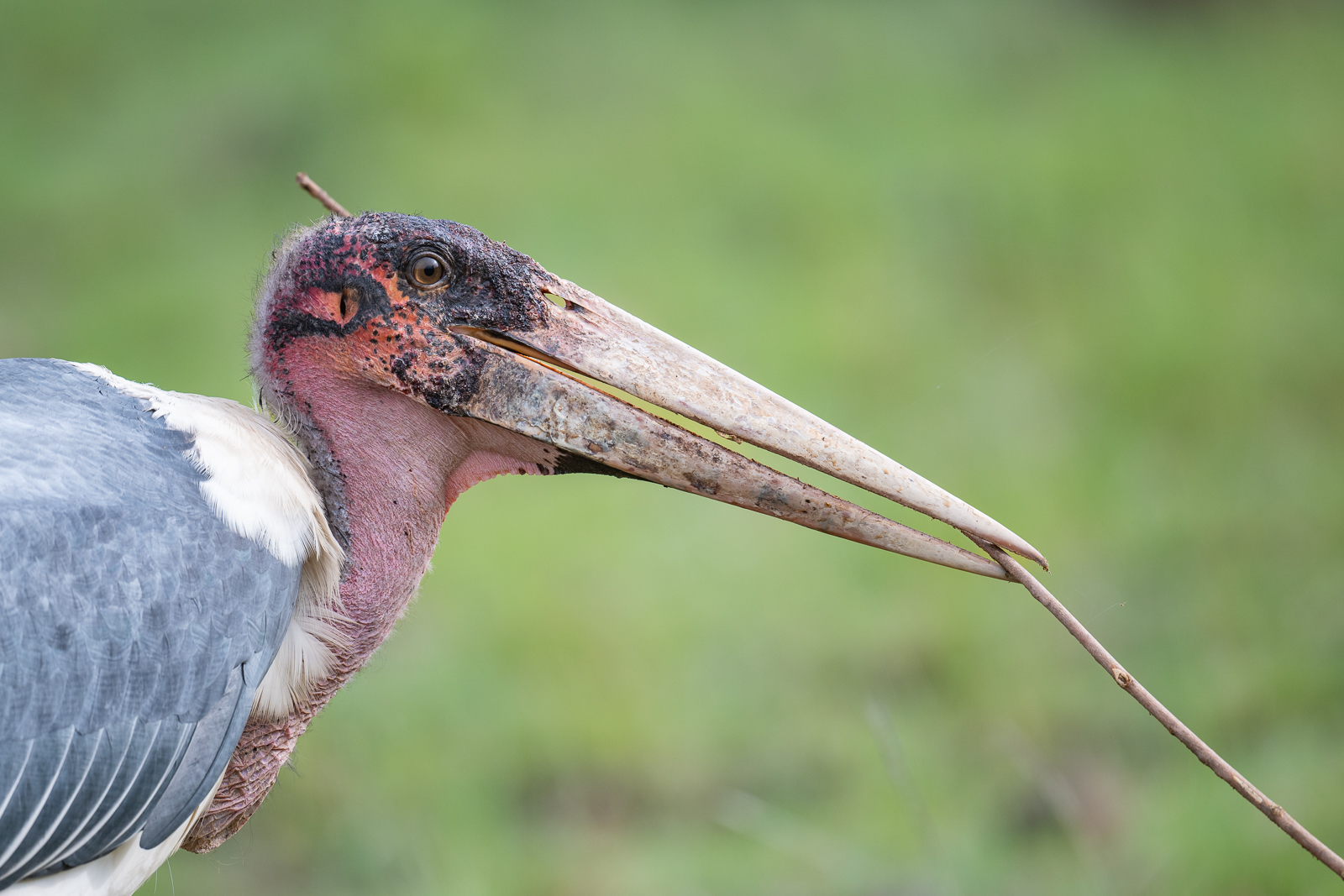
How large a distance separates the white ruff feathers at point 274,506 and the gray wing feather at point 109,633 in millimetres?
33

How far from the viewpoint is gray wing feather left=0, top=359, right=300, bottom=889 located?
1.65 meters

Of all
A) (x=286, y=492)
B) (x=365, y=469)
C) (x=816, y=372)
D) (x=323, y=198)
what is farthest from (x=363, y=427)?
(x=816, y=372)

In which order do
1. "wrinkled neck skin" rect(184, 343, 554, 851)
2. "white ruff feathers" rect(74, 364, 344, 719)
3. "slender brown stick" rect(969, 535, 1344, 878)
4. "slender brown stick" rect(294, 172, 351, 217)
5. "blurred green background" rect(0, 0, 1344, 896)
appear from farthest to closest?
1. "blurred green background" rect(0, 0, 1344, 896)
2. "slender brown stick" rect(294, 172, 351, 217)
3. "wrinkled neck skin" rect(184, 343, 554, 851)
4. "white ruff feathers" rect(74, 364, 344, 719)
5. "slender brown stick" rect(969, 535, 1344, 878)

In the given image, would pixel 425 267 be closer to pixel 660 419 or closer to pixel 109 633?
pixel 660 419

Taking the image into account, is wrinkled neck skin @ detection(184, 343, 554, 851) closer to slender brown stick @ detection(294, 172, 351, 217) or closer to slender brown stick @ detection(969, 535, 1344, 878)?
slender brown stick @ detection(294, 172, 351, 217)

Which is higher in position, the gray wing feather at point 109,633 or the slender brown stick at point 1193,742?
the slender brown stick at point 1193,742

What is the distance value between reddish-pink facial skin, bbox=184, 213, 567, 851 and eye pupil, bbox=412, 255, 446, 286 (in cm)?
2

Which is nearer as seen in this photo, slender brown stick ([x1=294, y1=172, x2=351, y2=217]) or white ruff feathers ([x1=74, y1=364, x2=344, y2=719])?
white ruff feathers ([x1=74, y1=364, x2=344, y2=719])

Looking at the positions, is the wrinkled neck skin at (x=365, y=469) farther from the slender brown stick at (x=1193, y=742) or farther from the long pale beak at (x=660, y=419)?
the slender brown stick at (x=1193, y=742)

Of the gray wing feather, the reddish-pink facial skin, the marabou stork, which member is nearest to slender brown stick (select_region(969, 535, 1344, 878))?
the marabou stork

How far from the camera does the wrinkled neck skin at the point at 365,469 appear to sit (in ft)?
6.48

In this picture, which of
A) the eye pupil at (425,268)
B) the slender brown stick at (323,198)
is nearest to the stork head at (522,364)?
the eye pupil at (425,268)

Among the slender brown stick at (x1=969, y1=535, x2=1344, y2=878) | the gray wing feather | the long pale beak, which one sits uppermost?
the long pale beak

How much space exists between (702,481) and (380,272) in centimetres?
61
